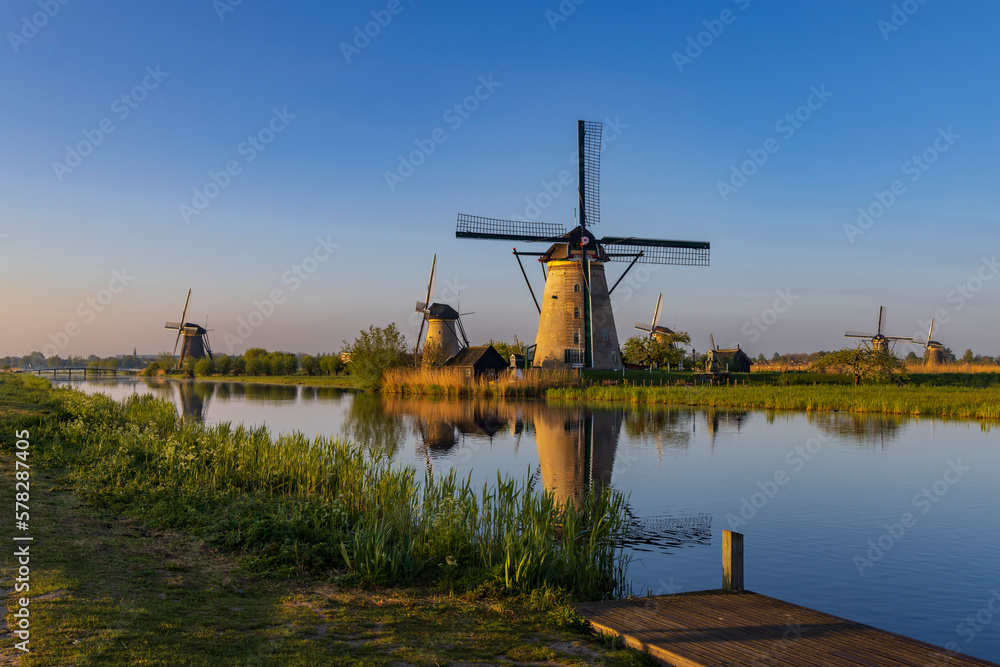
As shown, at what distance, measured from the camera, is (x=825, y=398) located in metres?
28.5

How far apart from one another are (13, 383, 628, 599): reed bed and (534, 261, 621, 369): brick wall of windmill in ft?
84.5

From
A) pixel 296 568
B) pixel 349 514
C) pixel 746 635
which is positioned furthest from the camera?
pixel 349 514

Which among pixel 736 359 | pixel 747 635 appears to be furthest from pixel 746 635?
pixel 736 359

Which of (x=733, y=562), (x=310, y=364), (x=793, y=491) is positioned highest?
(x=310, y=364)

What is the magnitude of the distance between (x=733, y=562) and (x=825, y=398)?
83.9 feet

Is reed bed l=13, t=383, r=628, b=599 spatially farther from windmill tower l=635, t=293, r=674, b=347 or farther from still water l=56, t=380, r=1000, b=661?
windmill tower l=635, t=293, r=674, b=347

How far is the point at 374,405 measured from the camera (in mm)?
33094

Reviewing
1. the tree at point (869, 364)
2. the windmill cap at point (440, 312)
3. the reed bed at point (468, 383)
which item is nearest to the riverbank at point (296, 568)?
the reed bed at point (468, 383)

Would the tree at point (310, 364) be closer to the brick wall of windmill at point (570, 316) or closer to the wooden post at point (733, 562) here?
the brick wall of windmill at point (570, 316)

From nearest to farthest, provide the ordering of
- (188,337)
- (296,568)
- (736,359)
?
(296,568) < (736,359) < (188,337)

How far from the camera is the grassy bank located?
24.9 m

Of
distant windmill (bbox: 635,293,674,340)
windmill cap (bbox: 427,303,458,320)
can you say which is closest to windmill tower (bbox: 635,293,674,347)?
distant windmill (bbox: 635,293,674,340)

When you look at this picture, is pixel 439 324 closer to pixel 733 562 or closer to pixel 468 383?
pixel 468 383

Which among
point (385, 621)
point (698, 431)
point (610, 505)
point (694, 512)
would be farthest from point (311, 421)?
point (385, 621)
